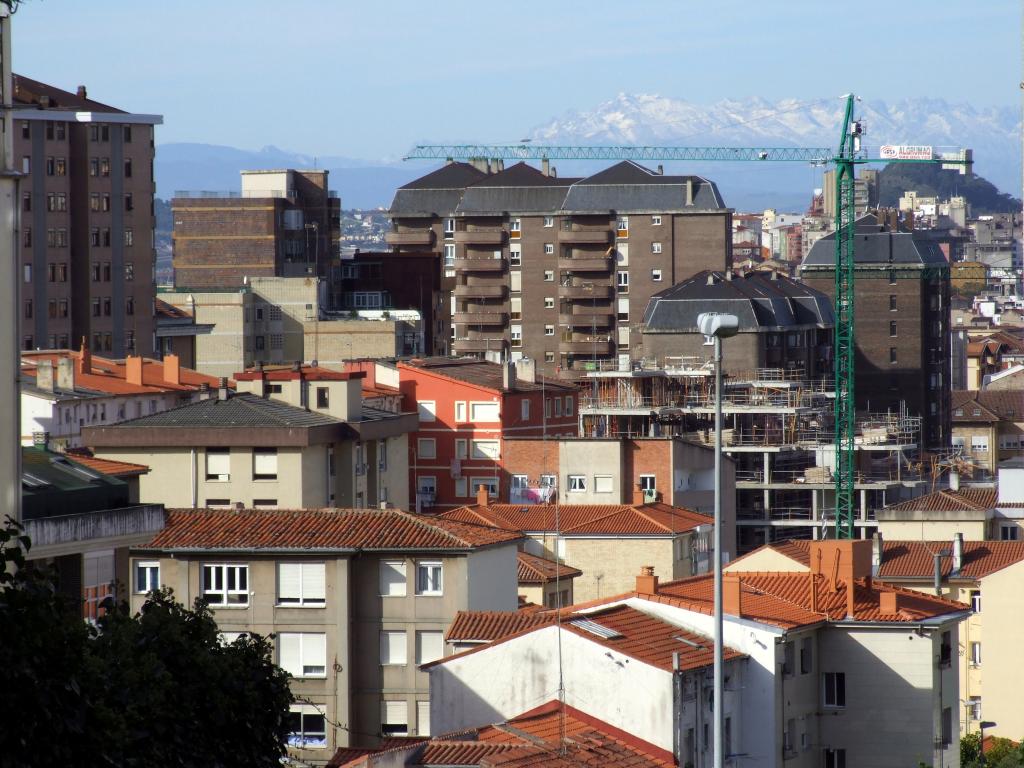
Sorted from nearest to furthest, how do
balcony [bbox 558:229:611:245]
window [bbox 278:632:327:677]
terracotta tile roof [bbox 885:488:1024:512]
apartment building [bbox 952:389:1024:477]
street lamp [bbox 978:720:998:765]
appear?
window [bbox 278:632:327:677] → street lamp [bbox 978:720:998:765] → terracotta tile roof [bbox 885:488:1024:512] → apartment building [bbox 952:389:1024:477] → balcony [bbox 558:229:611:245]

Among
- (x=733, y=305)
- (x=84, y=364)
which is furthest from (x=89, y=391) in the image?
(x=733, y=305)

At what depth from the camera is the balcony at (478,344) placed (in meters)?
130

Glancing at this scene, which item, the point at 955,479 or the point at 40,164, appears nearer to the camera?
the point at 955,479

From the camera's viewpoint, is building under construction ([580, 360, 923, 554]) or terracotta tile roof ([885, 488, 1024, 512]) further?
building under construction ([580, 360, 923, 554])

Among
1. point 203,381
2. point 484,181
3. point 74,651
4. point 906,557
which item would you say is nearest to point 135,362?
point 203,381

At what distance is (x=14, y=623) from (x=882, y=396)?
110 metres

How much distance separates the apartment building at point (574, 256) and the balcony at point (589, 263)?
0.06 meters

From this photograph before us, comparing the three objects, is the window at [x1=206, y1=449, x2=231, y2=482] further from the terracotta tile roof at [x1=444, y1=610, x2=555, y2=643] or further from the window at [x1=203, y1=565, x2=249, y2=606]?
the terracotta tile roof at [x1=444, y1=610, x2=555, y2=643]

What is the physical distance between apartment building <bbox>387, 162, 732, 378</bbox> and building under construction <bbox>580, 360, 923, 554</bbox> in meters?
23.3

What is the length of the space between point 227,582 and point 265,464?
17.5m

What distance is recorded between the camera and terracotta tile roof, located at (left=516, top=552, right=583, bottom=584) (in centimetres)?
4694

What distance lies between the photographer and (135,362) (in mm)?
70438

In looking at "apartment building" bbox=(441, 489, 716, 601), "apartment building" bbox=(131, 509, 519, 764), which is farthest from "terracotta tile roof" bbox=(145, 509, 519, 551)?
"apartment building" bbox=(441, 489, 716, 601)

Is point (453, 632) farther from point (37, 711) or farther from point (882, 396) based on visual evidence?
point (882, 396)
